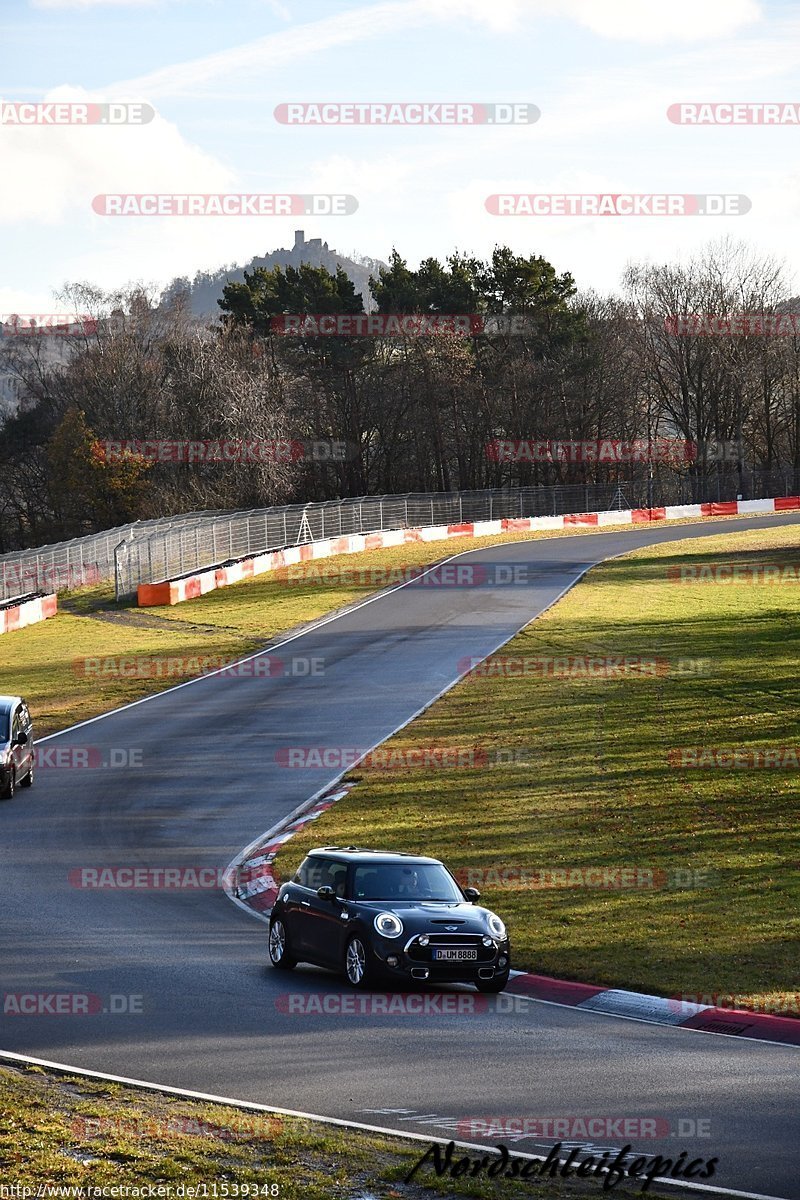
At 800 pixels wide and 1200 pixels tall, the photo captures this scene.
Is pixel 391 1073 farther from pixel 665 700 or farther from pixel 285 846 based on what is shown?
pixel 665 700

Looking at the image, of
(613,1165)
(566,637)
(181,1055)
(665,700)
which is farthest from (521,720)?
(613,1165)

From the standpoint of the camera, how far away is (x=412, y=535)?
70.9 meters

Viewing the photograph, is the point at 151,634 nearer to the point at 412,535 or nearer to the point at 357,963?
the point at 412,535

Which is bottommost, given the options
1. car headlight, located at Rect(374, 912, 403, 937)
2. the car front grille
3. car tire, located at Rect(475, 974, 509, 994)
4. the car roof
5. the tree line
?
car tire, located at Rect(475, 974, 509, 994)

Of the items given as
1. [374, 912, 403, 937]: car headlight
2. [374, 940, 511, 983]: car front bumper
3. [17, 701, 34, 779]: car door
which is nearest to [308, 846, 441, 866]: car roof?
→ [374, 912, 403, 937]: car headlight

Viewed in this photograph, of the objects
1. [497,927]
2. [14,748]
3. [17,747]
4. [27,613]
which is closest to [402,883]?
[497,927]

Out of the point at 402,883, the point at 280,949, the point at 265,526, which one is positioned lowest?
the point at 280,949

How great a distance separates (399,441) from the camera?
93812 millimetres

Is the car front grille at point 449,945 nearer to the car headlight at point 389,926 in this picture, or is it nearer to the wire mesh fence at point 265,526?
the car headlight at point 389,926

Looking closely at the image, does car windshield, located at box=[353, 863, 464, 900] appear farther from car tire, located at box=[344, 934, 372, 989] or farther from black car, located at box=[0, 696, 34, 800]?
black car, located at box=[0, 696, 34, 800]

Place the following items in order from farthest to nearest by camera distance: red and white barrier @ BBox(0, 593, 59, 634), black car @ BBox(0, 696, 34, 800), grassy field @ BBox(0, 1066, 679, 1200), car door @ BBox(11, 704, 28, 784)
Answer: red and white barrier @ BBox(0, 593, 59, 634), car door @ BBox(11, 704, 28, 784), black car @ BBox(0, 696, 34, 800), grassy field @ BBox(0, 1066, 679, 1200)

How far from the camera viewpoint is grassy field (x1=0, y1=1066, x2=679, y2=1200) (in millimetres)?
8195

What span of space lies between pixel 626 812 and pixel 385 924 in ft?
26.7

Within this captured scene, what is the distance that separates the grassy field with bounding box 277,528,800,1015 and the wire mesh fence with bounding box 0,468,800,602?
843 inches
